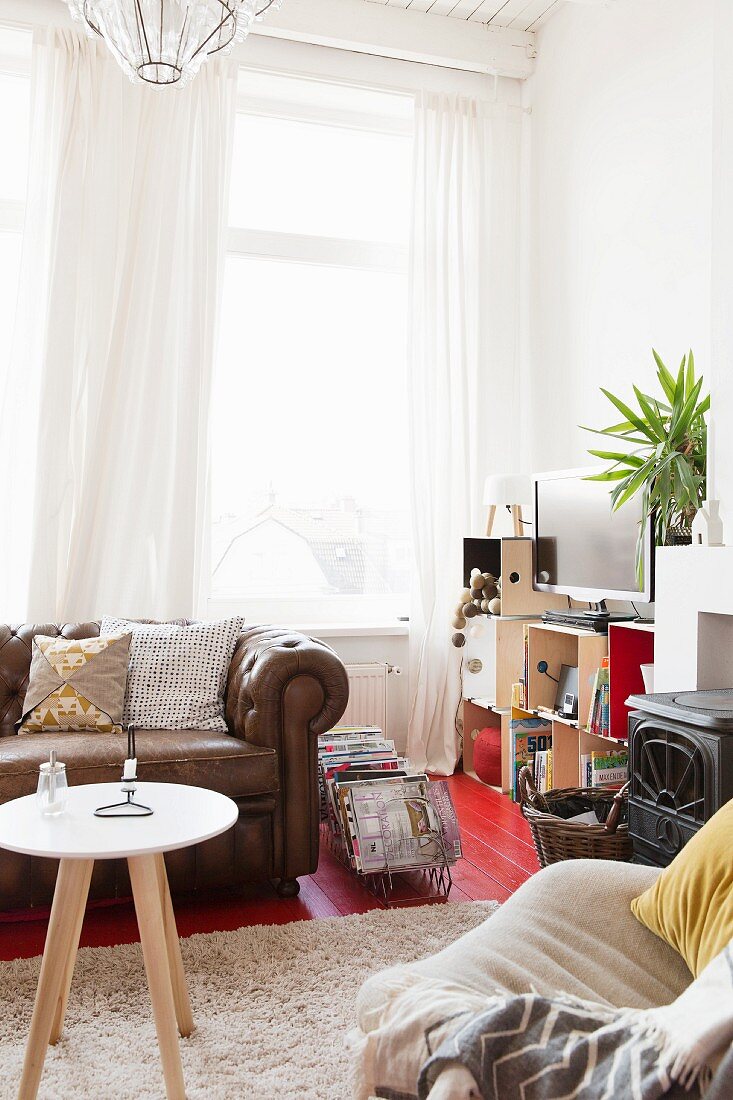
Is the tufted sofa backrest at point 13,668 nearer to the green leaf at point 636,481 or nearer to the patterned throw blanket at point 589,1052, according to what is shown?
the green leaf at point 636,481

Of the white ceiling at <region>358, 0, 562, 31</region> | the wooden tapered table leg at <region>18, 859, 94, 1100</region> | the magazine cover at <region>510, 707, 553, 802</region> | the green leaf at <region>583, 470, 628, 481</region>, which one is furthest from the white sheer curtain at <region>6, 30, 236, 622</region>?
the wooden tapered table leg at <region>18, 859, 94, 1100</region>

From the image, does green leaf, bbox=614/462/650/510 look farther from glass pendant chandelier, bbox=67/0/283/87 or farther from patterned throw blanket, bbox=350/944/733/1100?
patterned throw blanket, bbox=350/944/733/1100

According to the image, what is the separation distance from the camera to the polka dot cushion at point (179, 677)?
3160 mm

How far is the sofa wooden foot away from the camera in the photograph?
288 centimetres

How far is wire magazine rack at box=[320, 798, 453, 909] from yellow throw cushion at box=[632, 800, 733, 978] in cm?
136

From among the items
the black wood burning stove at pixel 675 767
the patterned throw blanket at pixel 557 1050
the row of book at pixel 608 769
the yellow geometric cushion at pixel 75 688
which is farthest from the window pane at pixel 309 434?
the patterned throw blanket at pixel 557 1050

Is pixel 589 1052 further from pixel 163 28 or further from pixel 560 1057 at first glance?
pixel 163 28

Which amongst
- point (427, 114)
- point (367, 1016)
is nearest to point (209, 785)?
point (367, 1016)

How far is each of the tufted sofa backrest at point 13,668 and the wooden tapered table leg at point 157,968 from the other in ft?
4.97

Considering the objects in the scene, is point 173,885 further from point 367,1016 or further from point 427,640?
point 427,640

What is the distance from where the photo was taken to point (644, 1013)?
1.08 m

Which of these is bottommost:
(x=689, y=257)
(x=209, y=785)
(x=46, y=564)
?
(x=209, y=785)

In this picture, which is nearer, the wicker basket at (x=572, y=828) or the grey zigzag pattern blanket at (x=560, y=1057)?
the grey zigzag pattern blanket at (x=560, y=1057)

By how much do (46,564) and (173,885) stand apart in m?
1.75
